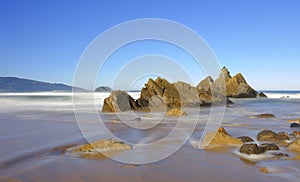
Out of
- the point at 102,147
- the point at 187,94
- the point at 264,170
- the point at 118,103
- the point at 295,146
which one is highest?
the point at 187,94

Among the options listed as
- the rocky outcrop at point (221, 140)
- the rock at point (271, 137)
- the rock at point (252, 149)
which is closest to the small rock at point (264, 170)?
the rock at point (252, 149)

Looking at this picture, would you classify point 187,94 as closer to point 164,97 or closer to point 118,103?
point 164,97

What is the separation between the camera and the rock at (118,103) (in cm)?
1584

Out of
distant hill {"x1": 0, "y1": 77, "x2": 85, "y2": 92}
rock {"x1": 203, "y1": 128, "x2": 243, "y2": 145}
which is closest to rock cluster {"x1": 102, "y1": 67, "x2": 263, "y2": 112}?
rock {"x1": 203, "y1": 128, "x2": 243, "y2": 145}

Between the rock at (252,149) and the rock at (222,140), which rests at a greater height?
the rock at (222,140)

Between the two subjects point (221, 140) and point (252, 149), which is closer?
point (252, 149)

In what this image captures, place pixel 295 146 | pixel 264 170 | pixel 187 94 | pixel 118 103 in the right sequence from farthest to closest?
pixel 187 94 < pixel 118 103 < pixel 295 146 < pixel 264 170

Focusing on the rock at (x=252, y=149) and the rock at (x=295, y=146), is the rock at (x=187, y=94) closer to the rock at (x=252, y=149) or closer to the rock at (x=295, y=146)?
the rock at (x=295, y=146)

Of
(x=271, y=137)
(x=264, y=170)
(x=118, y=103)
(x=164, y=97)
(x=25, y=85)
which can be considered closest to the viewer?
(x=264, y=170)

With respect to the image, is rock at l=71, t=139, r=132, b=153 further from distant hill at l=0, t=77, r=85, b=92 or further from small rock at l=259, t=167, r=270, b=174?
distant hill at l=0, t=77, r=85, b=92

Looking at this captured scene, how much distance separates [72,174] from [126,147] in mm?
1842

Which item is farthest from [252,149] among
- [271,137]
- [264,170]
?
[271,137]

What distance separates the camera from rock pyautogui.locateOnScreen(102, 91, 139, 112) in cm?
1584

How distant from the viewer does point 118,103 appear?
16.2 metres
